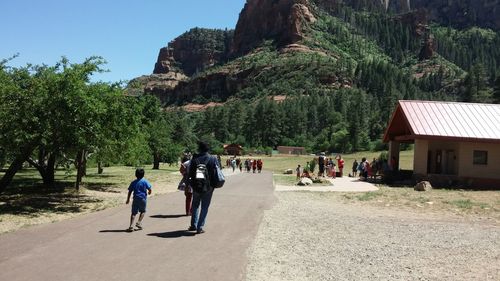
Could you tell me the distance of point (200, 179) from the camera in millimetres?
9484

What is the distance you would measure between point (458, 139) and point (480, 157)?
7.18 feet

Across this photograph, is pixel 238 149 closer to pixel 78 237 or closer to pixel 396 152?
pixel 396 152

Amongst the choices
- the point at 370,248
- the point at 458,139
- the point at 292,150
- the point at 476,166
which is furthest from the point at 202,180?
the point at 292,150

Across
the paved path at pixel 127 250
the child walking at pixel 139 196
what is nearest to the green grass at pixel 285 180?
the paved path at pixel 127 250

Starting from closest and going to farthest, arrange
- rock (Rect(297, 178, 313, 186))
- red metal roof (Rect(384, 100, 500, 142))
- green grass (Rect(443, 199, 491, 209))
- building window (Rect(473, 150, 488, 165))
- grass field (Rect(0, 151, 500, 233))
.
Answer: grass field (Rect(0, 151, 500, 233)), green grass (Rect(443, 199, 491, 209)), rock (Rect(297, 178, 313, 186)), red metal roof (Rect(384, 100, 500, 142)), building window (Rect(473, 150, 488, 165))

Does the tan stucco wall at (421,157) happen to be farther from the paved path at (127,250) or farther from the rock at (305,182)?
the paved path at (127,250)

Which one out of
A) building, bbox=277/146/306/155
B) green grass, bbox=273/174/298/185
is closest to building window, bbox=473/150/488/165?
green grass, bbox=273/174/298/185

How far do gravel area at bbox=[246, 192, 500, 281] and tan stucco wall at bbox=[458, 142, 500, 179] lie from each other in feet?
49.0

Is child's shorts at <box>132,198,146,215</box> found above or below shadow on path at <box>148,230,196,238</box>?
above

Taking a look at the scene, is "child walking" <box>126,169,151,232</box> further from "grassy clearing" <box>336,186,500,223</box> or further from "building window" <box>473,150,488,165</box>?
"building window" <box>473,150,488,165</box>

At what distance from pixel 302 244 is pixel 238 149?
100 metres

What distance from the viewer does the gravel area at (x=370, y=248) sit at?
7.01 metres

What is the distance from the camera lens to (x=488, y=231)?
11.4 m

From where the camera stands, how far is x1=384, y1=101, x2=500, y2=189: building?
1074 inches
